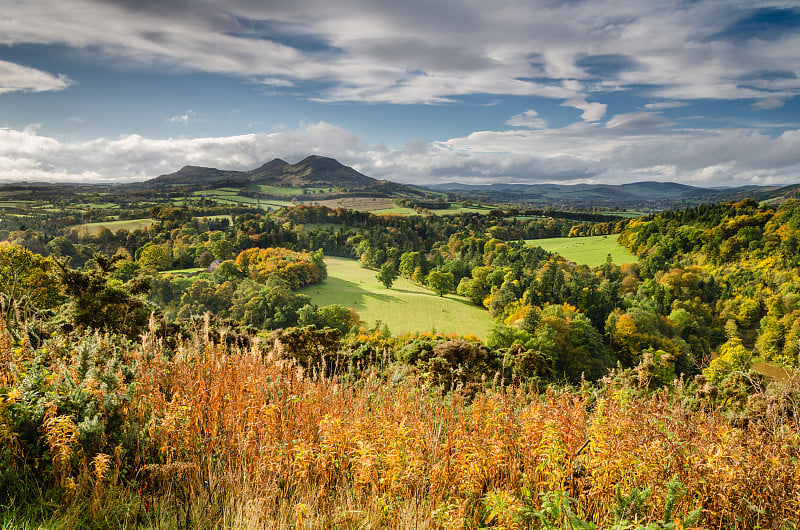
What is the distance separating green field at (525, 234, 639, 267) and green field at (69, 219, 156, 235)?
287ft

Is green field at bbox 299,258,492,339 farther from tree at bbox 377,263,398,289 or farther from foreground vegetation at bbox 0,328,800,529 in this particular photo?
foreground vegetation at bbox 0,328,800,529

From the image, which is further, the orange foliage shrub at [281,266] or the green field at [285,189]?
the green field at [285,189]

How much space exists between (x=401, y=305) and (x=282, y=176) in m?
125

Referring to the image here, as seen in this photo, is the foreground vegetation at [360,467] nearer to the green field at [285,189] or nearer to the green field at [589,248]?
the green field at [589,248]

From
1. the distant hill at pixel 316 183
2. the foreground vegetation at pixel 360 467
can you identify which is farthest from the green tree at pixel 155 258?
the foreground vegetation at pixel 360 467

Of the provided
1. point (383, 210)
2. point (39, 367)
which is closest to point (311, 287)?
point (39, 367)

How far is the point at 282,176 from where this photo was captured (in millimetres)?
158875

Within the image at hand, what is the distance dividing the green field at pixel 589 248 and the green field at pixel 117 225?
87.5 metres

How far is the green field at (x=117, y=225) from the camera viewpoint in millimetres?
64062

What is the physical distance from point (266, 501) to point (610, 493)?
253 cm

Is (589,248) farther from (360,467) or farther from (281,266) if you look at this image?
(360,467)

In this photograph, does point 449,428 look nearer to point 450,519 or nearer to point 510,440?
point 510,440

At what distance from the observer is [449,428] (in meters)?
3.42

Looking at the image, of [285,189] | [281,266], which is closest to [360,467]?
[281,266]
